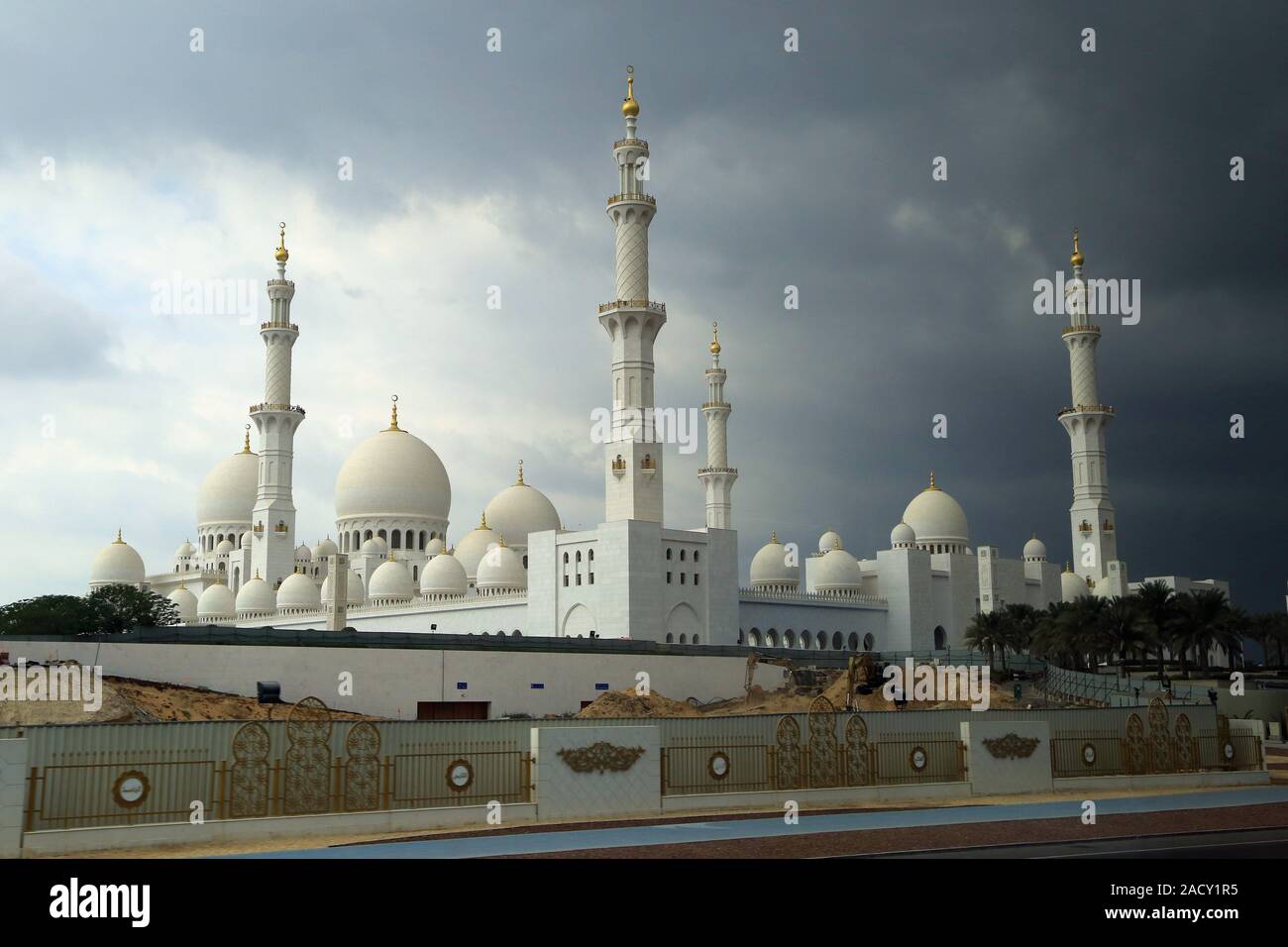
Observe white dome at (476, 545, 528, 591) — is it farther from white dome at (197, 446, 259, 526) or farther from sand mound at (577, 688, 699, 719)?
white dome at (197, 446, 259, 526)

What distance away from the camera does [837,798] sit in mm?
24156

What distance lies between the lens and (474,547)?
246 ft

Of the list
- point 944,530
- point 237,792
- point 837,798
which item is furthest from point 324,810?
point 944,530

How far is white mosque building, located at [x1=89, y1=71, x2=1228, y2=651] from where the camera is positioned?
5756 cm

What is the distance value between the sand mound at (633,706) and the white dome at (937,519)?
131 ft

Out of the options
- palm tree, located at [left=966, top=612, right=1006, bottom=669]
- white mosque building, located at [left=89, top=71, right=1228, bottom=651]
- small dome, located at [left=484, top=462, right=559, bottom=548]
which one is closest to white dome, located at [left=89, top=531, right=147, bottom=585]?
white mosque building, located at [left=89, top=71, right=1228, bottom=651]

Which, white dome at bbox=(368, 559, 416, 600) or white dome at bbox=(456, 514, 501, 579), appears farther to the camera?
white dome at bbox=(456, 514, 501, 579)

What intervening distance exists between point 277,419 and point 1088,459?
4812cm

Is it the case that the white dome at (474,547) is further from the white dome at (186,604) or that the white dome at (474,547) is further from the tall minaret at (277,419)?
the white dome at (186,604)

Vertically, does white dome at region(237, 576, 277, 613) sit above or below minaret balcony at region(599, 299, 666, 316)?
below

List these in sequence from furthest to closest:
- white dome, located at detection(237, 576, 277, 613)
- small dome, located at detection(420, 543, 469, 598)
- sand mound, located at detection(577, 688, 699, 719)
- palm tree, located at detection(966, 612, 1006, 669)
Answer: white dome, located at detection(237, 576, 277, 613) → small dome, located at detection(420, 543, 469, 598) → palm tree, located at detection(966, 612, 1006, 669) → sand mound, located at detection(577, 688, 699, 719)

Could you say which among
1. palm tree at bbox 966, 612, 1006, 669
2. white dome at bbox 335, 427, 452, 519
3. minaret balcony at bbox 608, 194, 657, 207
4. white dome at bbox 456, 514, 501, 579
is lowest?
palm tree at bbox 966, 612, 1006, 669

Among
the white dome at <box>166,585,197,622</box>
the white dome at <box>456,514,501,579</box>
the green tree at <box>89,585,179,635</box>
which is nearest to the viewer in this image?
the green tree at <box>89,585,179,635</box>

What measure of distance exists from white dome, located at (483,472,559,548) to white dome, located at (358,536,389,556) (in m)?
6.37
